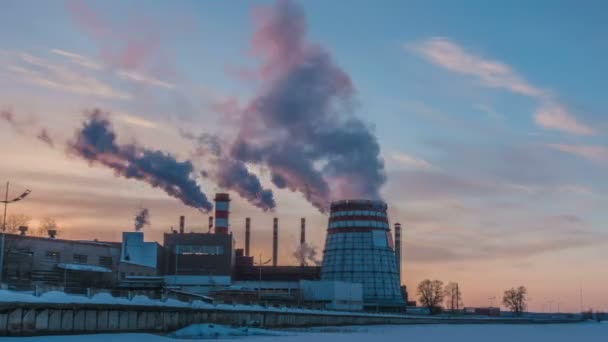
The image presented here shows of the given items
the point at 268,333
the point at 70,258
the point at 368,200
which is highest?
the point at 368,200

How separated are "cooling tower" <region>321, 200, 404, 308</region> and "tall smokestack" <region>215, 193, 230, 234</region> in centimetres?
1539

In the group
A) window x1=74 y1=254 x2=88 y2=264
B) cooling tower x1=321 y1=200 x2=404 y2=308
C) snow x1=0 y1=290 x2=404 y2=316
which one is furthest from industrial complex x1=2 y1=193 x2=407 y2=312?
snow x1=0 y1=290 x2=404 y2=316

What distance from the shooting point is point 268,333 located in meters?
60.6

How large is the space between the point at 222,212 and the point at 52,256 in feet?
119

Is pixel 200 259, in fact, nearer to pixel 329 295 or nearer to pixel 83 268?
pixel 329 295

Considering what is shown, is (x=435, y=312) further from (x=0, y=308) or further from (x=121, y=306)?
(x=0, y=308)

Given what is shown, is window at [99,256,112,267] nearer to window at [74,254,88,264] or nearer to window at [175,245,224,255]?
window at [74,254,88,264]

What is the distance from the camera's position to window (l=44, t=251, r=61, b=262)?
8612 cm

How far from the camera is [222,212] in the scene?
394ft

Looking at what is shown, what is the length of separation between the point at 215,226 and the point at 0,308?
84.4m

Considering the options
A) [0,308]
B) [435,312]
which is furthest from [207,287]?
[0,308]

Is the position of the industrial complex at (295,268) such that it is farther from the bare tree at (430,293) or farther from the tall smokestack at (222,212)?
the bare tree at (430,293)

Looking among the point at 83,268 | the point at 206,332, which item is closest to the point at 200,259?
the point at 83,268

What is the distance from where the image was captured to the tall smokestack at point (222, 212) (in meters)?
118
